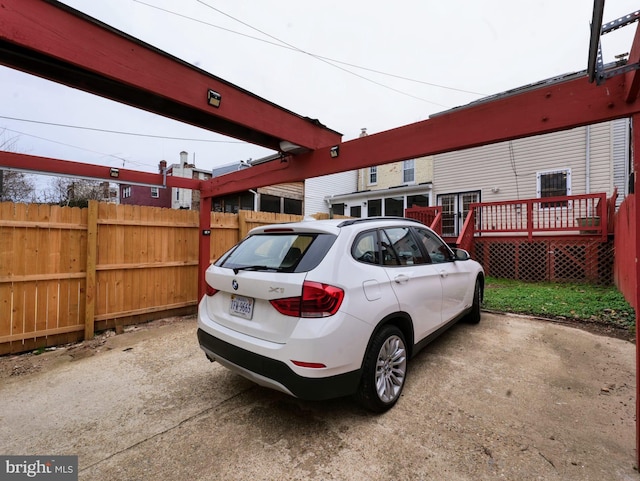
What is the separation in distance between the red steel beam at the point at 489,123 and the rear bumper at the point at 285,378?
2354 millimetres

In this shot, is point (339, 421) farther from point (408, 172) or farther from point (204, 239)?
point (408, 172)

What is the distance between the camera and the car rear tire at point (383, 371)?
2342 mm

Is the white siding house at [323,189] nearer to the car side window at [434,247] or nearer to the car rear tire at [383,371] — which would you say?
the car side window at [434,247]

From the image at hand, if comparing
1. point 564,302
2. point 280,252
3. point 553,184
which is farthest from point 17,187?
point 553,184

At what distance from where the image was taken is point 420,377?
3.11 metres

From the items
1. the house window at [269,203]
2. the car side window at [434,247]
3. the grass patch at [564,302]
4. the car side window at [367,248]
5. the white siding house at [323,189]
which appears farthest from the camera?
the white siding house at [323,189]

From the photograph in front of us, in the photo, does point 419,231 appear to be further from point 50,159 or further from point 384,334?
point 50,159

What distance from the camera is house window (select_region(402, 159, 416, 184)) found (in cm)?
1491

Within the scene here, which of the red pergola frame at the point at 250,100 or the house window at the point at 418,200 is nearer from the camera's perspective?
the red pergola frame at the point at 250,100

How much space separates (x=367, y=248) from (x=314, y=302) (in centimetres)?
82

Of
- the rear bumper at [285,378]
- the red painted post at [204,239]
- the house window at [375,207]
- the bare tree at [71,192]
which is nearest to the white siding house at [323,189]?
the house window at [375,207]

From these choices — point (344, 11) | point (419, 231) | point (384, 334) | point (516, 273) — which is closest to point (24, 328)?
point (384, 334)

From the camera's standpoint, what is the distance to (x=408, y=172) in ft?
49.4

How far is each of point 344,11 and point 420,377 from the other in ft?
27.2
